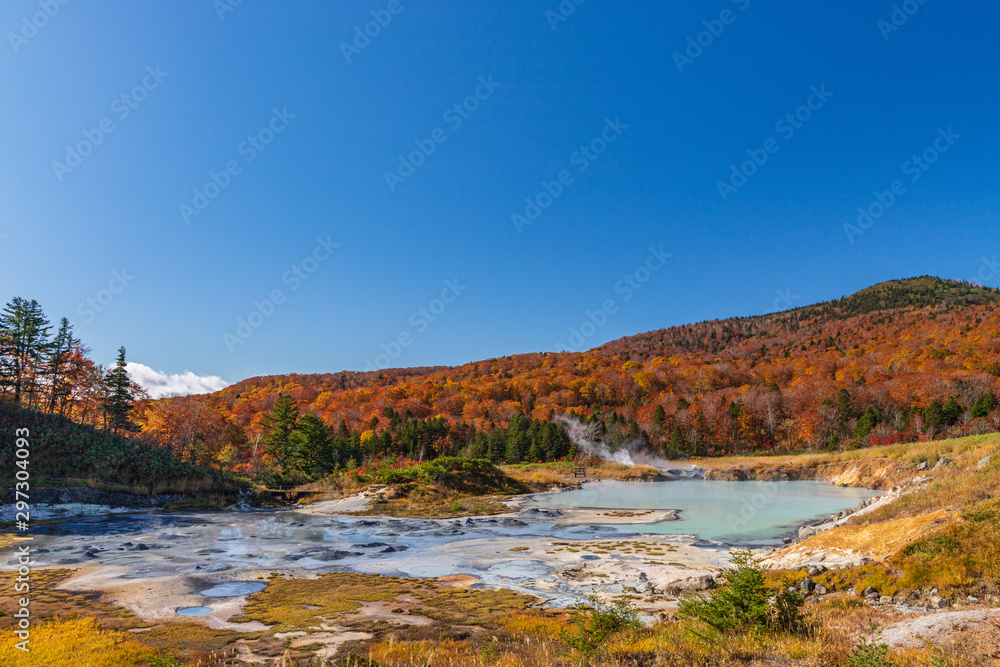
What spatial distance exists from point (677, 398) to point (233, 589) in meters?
88.4

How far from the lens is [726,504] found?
31.0 metres

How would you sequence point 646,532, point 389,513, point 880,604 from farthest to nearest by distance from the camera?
point 389,513 → point 646,532 → point 880,604

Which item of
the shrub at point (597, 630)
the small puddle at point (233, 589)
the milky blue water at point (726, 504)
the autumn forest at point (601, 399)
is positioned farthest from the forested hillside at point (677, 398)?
the shrub at point (597, 630)

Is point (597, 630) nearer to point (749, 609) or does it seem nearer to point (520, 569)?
point (749, 609)

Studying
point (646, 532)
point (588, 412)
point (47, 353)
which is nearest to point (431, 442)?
point (588, 412)

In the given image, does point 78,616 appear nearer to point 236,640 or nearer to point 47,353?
point 236,640

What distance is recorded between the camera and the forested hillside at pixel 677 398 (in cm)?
5612

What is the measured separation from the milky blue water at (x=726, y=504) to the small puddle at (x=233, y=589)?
15017 millimetres

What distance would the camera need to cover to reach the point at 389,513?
27375mm

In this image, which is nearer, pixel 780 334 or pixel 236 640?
pixel 236 640

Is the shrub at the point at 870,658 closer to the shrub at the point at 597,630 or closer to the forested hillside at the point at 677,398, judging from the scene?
the shrub at the point at 597,630

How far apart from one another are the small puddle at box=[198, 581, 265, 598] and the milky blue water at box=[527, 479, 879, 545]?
591 inches

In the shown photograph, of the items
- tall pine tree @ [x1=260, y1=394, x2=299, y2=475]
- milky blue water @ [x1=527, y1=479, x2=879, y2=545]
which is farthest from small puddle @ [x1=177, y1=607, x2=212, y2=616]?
tall pine tree @ [x1=260, y1=394, x2=299, y2=475]

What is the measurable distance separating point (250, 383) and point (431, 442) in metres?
82.5
